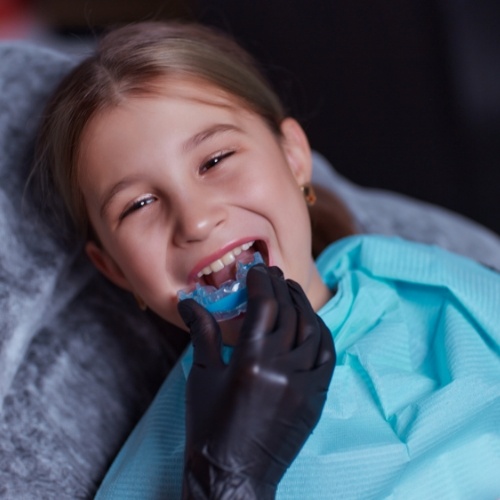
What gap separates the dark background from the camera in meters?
2.47

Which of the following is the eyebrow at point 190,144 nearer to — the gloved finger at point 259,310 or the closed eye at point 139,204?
the closed eye at point 139,204

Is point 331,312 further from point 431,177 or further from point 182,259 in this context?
point 431,177

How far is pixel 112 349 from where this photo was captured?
4.55 ft

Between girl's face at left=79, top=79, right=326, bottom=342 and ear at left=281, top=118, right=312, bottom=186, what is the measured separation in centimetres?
12

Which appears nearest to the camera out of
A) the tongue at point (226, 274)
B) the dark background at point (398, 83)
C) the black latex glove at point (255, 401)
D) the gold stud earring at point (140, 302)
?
the black latex glove at point (255, 401)

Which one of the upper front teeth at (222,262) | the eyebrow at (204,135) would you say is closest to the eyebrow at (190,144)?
the eyebrow at (204,135)

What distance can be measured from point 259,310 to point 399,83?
1.70 metres

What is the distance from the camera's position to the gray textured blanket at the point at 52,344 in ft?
4.03

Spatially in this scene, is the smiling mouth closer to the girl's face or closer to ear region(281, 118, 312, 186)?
the girl's face

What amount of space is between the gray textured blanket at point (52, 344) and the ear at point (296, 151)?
0.35 m

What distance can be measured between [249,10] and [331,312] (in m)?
1.60

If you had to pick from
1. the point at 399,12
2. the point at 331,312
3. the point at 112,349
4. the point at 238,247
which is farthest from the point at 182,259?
the point at 399,12

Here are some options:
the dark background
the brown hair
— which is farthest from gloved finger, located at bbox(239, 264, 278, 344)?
the dark background

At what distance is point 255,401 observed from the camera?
923mm
